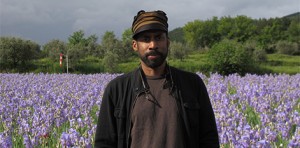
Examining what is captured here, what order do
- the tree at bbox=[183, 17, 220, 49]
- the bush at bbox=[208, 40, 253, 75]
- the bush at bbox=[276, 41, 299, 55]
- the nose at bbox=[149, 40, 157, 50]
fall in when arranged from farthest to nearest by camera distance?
the tree at bbox=[183, 17, 220, 49] < the bush at bbox=[276, 41, 299, 55] < the bush at bbox=[208, 40, 253, 75] < the nose at bbox=[149, 40, 157, 50]

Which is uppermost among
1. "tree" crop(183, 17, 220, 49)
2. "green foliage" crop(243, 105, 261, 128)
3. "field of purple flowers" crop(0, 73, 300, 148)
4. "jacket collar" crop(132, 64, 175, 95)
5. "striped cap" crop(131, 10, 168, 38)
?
"tree" crop(183, 17, 220, 49)

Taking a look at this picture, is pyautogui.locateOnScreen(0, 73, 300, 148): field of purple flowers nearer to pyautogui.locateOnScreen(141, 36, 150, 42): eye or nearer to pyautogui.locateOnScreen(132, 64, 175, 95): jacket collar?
pyautogui.locateOnScreen(132, 64, 175, 95): jacket collar

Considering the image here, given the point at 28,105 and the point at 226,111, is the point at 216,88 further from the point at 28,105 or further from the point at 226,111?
the point at 28,105

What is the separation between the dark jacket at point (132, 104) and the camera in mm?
2697

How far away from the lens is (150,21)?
266cm

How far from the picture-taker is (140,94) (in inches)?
107

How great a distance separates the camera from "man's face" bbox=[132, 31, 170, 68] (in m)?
2.65

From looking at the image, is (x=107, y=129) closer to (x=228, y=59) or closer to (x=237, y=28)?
(x=228, y=59)

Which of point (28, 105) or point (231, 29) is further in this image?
point (231, 29)

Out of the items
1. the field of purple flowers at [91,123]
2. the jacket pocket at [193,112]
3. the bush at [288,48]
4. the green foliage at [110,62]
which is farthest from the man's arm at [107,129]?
the bush at [288,48]

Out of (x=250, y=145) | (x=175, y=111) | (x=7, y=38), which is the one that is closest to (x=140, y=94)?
(x=175, y=111)

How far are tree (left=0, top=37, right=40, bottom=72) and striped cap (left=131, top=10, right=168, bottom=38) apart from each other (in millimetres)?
33870

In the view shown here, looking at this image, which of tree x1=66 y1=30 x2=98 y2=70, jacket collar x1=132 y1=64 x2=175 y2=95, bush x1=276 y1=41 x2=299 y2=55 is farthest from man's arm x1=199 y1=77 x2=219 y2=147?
bush x1=276 y1=41 x2=299 y2=55

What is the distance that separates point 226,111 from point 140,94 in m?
3.51
